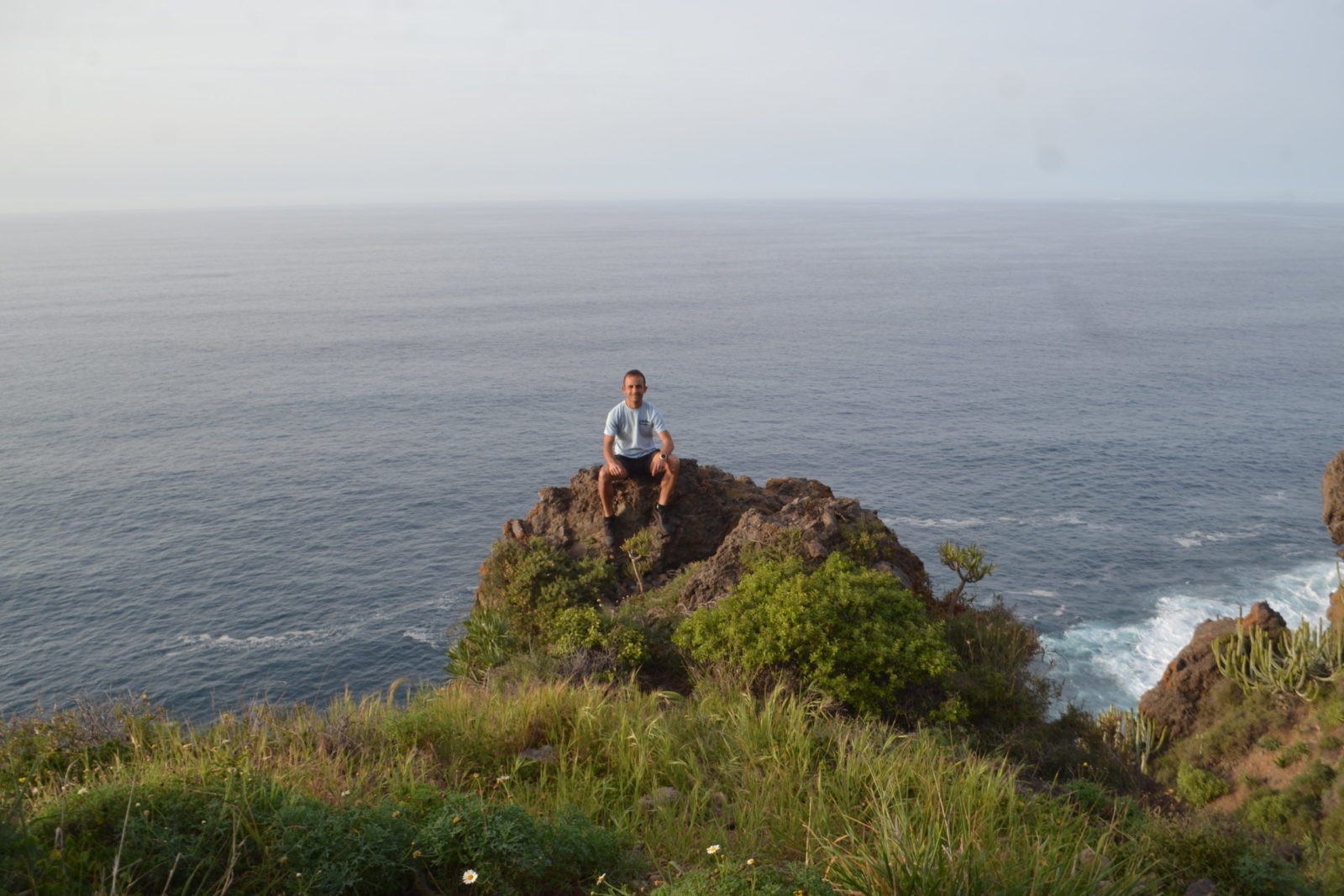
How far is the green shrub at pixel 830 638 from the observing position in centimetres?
1127

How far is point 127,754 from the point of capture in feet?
24.8

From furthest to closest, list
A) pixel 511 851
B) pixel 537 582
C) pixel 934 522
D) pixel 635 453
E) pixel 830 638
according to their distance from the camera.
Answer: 1. pixel 934 522
2. pixel 537 582
3. pixel 635 453
4. pixel 830 638
5. pixel 511 851

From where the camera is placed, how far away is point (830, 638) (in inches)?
456

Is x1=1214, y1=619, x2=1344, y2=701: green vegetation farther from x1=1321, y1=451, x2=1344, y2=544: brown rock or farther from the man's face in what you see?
the man's face

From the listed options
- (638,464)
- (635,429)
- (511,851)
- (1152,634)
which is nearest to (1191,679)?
(1152,634)

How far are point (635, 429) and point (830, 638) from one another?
18.5 ft

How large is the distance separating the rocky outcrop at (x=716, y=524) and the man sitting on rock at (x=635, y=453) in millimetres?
297

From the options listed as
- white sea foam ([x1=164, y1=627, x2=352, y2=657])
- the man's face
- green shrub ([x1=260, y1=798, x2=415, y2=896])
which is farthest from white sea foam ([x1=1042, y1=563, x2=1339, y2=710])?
green shrub ([x1=260, y1=798, x2=415, y2=896])

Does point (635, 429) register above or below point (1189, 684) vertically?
above

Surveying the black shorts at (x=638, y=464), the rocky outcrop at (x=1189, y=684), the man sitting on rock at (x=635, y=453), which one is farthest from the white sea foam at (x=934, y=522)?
the black shorts at (x=638, y=464)

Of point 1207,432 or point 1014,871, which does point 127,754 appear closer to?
point 1014,871

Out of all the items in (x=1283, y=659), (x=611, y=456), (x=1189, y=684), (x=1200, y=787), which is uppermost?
(x=611, y=456)

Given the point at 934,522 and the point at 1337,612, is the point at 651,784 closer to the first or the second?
the point at 1337,612

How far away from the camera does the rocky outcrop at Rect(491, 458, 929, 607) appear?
14.5 meters
